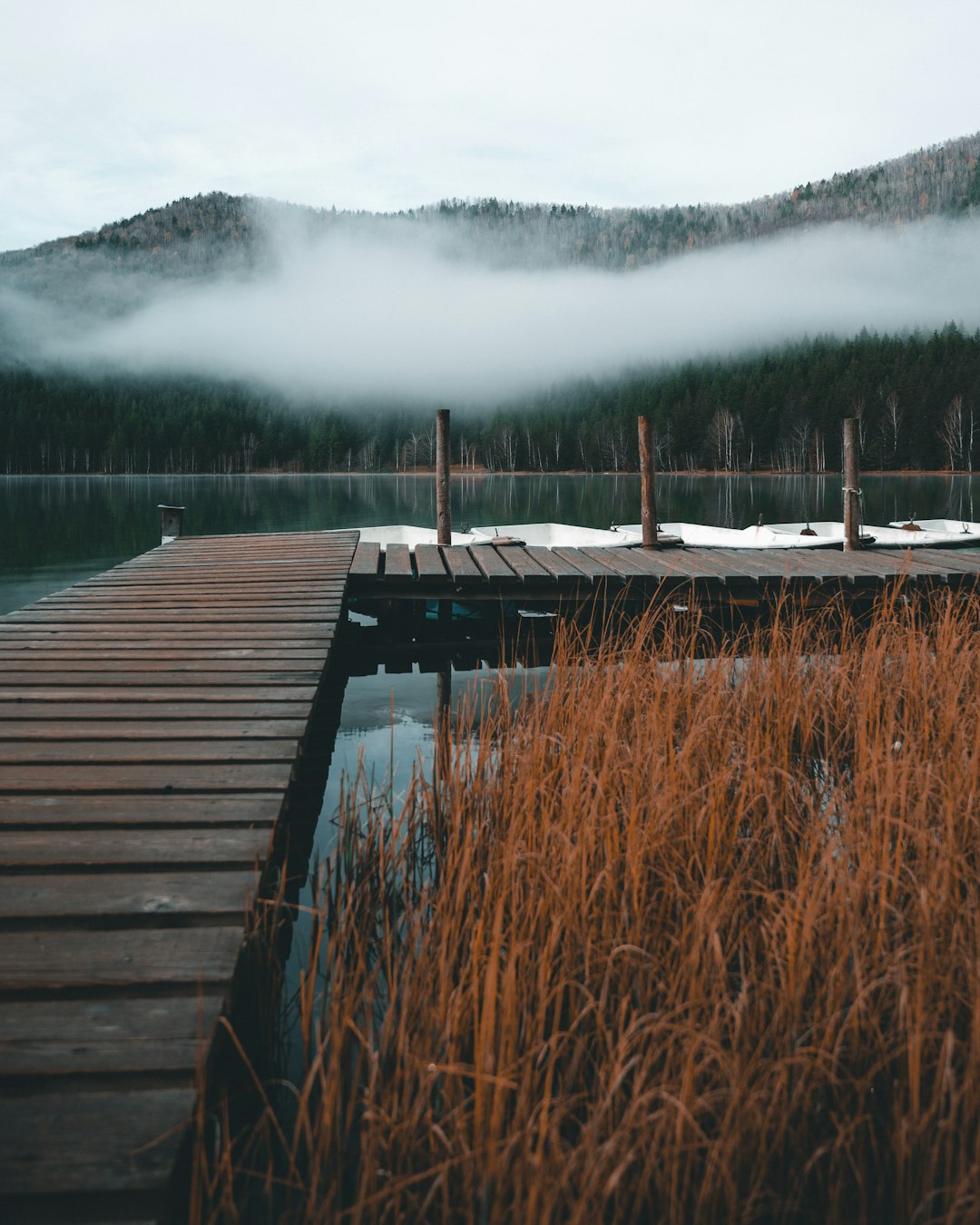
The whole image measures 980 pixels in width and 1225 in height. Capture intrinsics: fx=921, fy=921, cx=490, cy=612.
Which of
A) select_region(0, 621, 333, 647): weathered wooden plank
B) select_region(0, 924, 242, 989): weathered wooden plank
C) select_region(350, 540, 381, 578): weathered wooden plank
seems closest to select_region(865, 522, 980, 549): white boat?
select_region(350, 540, 381, 578): weathered wooden plank

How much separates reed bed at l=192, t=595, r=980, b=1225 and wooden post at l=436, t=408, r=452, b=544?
23.0 ft

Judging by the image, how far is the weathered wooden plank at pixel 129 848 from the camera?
233cm

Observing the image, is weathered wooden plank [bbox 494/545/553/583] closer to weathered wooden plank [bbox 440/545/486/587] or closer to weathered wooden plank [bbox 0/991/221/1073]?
weathered wooden plank [bbox 440/545/486/587]

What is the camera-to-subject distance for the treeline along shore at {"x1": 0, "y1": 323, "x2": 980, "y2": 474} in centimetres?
7469

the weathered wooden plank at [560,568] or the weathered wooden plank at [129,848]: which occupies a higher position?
the weathered wooden plank at [560,568]

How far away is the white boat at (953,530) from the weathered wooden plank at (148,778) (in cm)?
1685

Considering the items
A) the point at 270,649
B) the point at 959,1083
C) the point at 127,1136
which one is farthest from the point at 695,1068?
the point at 270,649

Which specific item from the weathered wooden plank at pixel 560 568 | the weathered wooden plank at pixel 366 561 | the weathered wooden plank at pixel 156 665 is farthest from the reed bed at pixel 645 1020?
the weathered wooden plank at pixel 366 561

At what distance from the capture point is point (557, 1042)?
2.09 metres

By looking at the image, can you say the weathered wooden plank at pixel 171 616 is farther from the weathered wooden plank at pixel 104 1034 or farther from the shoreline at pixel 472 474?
the shoreline at pixel 472 474

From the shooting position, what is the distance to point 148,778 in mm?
2951

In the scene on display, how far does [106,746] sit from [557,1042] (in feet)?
6.53

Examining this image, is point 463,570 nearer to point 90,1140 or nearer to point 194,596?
point 194,596

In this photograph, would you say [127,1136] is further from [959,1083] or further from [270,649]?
[270,649]
